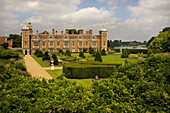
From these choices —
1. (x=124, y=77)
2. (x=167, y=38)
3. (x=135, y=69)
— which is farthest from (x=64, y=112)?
(x=167, y=38)

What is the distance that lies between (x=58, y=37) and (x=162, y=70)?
1923 inches

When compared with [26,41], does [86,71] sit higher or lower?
lower

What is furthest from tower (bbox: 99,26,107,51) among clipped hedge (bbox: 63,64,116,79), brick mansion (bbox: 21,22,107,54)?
clipped hedge (bbox: 63,64,116,79)

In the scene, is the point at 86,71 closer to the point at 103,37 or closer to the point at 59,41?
the point at 59,41

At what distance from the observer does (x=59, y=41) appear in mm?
51250

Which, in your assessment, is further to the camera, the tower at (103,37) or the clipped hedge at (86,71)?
the tower at (103,37)

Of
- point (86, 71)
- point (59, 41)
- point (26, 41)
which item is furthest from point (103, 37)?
point (86, 71)

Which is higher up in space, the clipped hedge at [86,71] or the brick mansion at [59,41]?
the brick mansion at [59,41]

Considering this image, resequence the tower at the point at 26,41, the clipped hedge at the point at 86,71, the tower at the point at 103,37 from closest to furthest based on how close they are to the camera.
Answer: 1. the clipped hedge at the point at 86,71
2. the tower at the point at 26,41
3. the tower at the point at 103,37

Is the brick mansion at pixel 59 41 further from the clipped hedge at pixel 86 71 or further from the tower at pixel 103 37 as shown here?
the clipped hedge at pixel 86 71

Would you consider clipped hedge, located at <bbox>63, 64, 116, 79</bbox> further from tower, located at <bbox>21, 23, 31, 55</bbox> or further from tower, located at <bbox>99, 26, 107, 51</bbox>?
tower, located at <bbox>99, 26, 107, 51</bbox>

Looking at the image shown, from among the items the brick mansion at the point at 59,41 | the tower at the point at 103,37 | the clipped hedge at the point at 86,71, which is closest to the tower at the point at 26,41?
the brick mansion at the point at 59,41

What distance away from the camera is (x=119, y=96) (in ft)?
13.2

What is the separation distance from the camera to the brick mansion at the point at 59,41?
47.8 metres
